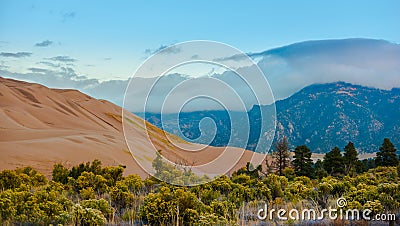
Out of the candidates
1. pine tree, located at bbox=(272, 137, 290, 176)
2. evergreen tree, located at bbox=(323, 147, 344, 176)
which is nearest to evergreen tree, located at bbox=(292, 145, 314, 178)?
pine tree, located at bbox=(272, 137, 290, 176)

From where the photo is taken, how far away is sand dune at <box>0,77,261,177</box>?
25.6 metres

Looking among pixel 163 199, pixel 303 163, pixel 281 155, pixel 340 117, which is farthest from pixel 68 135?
pixel 340 117

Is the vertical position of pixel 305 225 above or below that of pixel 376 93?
below

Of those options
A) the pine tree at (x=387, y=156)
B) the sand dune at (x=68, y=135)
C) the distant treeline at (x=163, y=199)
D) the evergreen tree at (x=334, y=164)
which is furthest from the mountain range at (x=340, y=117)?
the distant treeline at (x=163, y=199)

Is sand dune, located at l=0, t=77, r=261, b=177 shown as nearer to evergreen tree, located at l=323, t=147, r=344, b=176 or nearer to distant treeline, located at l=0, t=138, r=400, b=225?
distant treeline, located at l=0, t=138, r=400, b=225

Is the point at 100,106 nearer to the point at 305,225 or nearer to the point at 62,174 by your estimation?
the point at 62,174

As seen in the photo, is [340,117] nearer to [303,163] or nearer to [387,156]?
[387,156]

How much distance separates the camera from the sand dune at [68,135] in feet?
84.1

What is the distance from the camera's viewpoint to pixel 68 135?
34938 millimetres

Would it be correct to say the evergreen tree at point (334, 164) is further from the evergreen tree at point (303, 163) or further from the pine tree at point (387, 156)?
the pine tree at point (387, 156)

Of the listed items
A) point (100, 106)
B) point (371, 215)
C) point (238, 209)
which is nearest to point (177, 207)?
point (238, 209)

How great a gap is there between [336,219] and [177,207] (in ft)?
11.6

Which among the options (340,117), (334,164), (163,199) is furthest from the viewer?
(340,117)

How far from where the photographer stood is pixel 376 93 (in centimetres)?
13162
